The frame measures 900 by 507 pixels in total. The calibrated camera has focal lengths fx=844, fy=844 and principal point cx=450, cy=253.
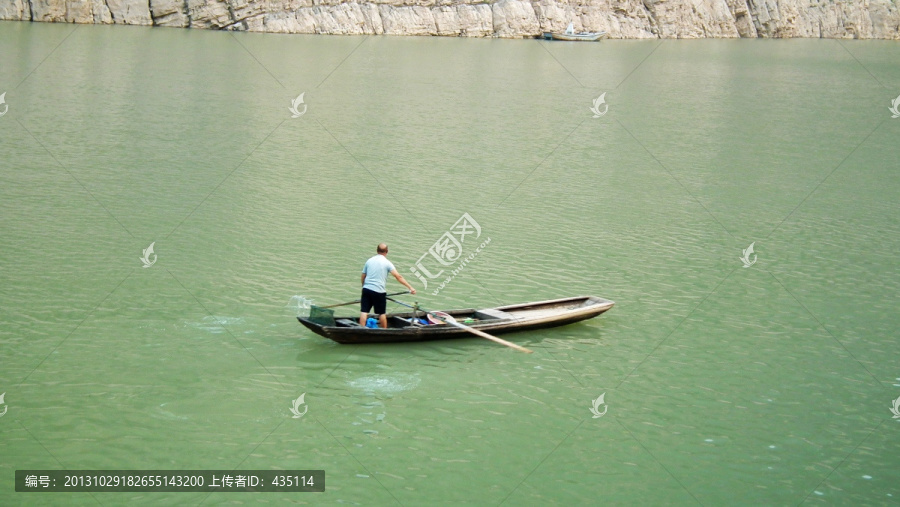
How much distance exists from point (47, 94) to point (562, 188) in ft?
83.1

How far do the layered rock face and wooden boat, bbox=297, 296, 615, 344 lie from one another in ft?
215

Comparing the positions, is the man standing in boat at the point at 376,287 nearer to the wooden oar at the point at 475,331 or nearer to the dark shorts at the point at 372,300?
the dark shorts at the point at 372,300

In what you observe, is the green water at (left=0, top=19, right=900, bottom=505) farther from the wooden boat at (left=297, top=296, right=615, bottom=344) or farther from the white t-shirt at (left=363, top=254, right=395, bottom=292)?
the white t-shirt at (left=363, top=254, right=395, bottom=292)

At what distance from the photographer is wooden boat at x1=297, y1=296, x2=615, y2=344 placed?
15.9 m

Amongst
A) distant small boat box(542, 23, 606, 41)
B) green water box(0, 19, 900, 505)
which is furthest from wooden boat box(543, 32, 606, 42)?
green water box(0, 19, 900, 505)

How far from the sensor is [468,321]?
55.2 feet

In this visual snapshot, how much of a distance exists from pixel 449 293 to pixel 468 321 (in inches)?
108

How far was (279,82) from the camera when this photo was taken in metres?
46.3

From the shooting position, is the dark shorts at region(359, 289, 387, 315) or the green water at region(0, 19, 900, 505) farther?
the dark shorts at region(359, 289, 387, 315)

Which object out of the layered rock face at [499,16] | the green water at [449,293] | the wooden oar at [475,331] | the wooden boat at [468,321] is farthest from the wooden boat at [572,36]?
the wooden oar at [475,331]

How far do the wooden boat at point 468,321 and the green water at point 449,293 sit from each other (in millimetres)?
316

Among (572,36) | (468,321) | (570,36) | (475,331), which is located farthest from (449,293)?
(572,36)

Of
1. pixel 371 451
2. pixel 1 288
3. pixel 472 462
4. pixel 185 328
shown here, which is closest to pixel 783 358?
pixel 472 462

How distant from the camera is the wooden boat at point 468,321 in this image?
15.9m
